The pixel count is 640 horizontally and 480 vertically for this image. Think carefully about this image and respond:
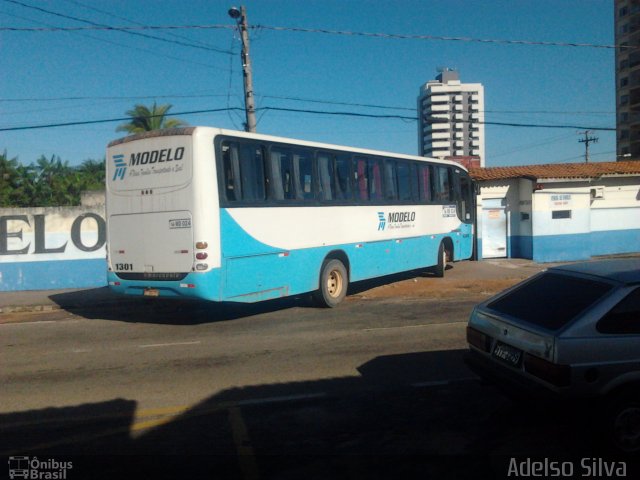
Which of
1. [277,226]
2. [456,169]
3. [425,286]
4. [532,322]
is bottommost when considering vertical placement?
[425,286]

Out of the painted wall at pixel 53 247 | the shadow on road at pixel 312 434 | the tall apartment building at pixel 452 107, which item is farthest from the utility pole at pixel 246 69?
the tall apartment building at pixel 452 107

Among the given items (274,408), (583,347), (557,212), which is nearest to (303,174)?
(274,408)

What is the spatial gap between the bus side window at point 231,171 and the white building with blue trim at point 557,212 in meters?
13.5

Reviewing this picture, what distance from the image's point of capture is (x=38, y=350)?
8.95 m

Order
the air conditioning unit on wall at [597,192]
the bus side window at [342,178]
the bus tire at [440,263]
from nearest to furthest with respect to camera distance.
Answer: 1. the bus side window at [342,178]
2. the bus tire at [440,263]
3. the air conditioning unit on wall at [597,192]

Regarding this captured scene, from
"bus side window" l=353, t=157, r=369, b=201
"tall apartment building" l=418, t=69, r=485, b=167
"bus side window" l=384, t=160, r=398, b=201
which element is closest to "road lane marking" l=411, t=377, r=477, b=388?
"bus side window" l=353, t=157, r=369, b=201

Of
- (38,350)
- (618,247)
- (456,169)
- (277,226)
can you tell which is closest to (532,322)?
(277,226)

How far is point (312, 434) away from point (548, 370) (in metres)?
2.03

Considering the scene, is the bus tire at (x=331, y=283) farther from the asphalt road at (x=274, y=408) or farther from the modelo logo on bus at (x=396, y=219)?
the asphalt road at (x=274, y=408)

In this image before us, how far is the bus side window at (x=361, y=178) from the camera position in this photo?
513 inches

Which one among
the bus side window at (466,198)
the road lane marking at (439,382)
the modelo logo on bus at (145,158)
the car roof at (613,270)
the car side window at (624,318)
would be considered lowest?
the road lane marking at (439,382)

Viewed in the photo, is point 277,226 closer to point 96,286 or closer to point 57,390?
point 57,390

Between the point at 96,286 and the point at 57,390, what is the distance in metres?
11.2

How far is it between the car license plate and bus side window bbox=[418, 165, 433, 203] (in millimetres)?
11056
